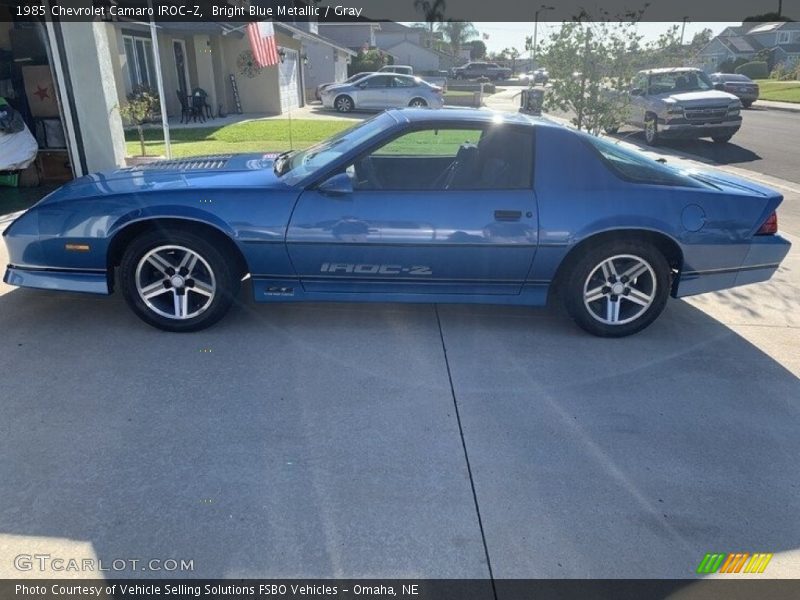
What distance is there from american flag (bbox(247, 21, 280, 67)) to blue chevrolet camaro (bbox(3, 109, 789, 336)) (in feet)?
24.3

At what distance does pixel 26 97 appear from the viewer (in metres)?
8.48

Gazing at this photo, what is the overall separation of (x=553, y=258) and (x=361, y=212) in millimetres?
1327

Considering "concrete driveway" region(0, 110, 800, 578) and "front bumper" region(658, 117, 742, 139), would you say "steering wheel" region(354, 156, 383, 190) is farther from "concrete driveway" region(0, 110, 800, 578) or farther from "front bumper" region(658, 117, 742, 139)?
"front bumper" region(658, 117, 742, 139)

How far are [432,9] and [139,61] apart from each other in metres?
87.2

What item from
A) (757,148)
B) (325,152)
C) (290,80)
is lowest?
(757,148)

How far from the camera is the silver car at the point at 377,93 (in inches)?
912

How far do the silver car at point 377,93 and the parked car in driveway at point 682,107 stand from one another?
30.8 feet

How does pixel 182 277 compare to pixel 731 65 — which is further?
pixel 731 65

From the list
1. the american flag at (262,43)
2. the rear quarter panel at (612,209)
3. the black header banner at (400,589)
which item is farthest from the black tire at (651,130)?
the black header banner at (400,589)

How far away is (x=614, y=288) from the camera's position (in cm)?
426

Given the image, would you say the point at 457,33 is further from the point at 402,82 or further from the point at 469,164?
the point at 469,164

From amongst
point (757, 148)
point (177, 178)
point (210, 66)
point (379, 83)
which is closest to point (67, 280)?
point (177, 178)

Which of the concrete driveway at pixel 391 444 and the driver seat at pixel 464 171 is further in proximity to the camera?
the driver seat at pixel 464 171

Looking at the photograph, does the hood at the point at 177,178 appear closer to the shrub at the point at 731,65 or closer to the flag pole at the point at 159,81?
the flag pole at the point at 159,81
